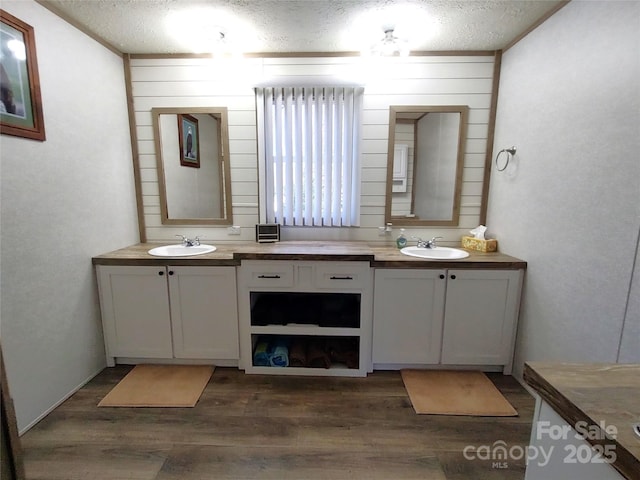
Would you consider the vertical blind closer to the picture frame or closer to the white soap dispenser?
the white soap dispenser

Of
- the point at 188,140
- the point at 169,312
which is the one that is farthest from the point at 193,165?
the point at 169,312

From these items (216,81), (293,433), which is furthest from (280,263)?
(216,81)

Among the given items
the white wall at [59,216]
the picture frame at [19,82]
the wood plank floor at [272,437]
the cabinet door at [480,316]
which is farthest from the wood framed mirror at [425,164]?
the picture frame at [19,82]

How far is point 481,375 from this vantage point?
222 cm

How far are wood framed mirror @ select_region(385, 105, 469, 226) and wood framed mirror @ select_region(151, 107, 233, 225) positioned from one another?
1469 millimetres

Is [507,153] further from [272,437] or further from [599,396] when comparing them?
[272,437]

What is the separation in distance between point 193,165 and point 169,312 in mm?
1282

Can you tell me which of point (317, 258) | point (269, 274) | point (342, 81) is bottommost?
point (269, 274)

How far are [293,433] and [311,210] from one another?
167 cm

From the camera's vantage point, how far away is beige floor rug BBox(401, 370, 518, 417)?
1.86 metres

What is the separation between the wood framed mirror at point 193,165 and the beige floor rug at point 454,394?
203 cm

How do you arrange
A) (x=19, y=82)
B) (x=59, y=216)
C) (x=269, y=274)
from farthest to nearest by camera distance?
(x=269, y=274) → (x=59, y=216) → (x=19, y=82)

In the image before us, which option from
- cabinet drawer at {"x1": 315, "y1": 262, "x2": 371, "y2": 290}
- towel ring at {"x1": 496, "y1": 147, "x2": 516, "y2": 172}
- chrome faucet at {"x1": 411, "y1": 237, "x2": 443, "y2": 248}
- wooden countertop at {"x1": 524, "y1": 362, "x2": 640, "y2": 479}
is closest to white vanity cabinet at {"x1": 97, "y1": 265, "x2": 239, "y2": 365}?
cabinet drawer at {"x1": 315, "y1": 262, "x2": 371, "y2": 290}

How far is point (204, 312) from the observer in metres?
2.21
